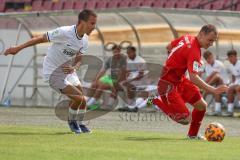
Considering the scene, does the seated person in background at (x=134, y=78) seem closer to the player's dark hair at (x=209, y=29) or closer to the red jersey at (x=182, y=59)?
the red jersey at (x=182, y=59)

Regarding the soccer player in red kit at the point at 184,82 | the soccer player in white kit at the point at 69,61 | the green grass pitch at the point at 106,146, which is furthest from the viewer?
the soccer player in white kit at the point at 69,61

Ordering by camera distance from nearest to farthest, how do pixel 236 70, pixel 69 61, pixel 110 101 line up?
pixel 69 61 → pixel 236 70 → pixel 110 101

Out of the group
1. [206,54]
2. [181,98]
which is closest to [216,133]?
[181,98]

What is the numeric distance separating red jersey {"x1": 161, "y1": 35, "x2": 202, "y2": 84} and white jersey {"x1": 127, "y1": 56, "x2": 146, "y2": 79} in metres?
8.70

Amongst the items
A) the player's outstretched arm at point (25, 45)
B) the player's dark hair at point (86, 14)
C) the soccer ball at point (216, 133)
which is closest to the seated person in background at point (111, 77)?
the player's dark hair at point (86, 14)

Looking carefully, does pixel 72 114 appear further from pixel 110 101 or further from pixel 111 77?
pixel 110 101

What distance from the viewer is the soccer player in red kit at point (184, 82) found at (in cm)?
1380

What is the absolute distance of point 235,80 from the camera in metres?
22.8

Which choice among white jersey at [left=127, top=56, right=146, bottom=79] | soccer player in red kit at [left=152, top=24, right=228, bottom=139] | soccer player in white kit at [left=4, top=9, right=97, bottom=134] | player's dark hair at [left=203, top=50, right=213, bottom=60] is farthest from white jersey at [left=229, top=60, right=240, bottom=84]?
soccer player in white kit at [left=4, top=9, right=97, bottom=134]

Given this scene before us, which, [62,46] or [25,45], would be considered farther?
[62,46]

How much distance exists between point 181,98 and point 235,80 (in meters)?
8.77

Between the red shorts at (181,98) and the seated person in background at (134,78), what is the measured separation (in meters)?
8.69

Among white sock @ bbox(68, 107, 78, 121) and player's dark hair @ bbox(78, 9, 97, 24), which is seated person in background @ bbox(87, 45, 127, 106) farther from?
player's dark hair @ bbox(78, 9, 97, 24)

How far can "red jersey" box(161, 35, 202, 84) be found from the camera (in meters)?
13.6
